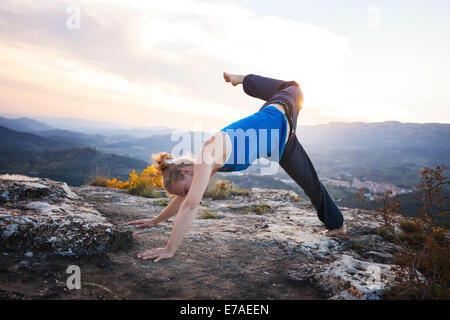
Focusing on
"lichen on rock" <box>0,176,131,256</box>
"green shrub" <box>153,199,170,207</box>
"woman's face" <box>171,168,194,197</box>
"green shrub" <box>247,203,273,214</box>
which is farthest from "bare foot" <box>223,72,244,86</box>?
"green shrub" <box>153,199,170,207</box>

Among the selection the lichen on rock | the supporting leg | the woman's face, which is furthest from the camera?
the supporting leg

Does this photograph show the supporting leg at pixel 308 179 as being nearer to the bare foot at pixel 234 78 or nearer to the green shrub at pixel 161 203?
the bare foot at pixel 234 78

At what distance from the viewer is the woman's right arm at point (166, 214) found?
3373 millimetres

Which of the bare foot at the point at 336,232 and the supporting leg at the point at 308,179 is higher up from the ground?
the supporting leg at the point at 308,179

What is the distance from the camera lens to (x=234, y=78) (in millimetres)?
4078

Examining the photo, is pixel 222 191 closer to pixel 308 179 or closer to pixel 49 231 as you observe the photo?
pixel 308 179

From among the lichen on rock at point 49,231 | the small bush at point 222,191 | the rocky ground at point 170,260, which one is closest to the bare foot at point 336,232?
the rocky ground at point 170,260

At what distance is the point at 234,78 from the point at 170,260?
2.92 m

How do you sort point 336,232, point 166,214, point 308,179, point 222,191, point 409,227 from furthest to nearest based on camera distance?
point 222,191, point 409,227, point 336,232, point 308,179, point 166,214

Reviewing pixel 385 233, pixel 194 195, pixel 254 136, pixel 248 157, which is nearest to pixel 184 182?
Answer: pixel 194 195

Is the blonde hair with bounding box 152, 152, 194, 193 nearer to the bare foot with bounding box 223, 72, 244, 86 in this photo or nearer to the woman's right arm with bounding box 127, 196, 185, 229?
the woman's right arm with bounding box 127, 196, 185, 229

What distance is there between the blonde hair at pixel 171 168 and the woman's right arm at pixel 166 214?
0.43 m

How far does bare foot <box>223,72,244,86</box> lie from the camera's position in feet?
13.3

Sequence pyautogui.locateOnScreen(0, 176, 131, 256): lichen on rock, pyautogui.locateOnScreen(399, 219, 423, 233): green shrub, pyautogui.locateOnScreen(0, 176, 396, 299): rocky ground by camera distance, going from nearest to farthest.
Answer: pyautogui.locateOnScreen(0, 176, 396, 299): rocky ground, pyautogui.locateOnScreen(0, 176, 131, 256): lichen on rock, pyautogui.locateOnScreen(399, 219, 423, 233): green shrub
